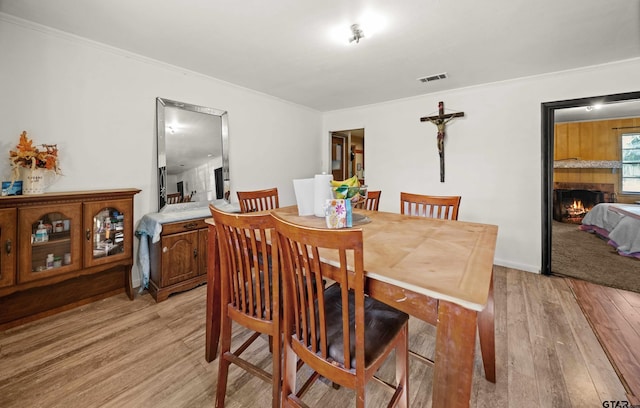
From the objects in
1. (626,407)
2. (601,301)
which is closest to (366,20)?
(626,407)

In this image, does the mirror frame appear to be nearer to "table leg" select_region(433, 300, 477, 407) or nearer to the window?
the window

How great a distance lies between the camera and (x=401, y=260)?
3.41ft

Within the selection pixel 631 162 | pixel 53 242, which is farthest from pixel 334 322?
pixel 631 162

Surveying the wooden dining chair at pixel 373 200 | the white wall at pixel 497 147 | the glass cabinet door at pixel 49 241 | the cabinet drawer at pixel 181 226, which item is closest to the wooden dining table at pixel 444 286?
the wooden dining chair at pixel 373 200

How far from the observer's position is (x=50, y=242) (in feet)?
6.66

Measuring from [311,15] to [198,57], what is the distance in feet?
4.49

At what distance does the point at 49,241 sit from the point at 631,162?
19.1 ft

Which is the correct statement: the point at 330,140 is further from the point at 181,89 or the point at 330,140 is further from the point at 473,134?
the point at 181,89

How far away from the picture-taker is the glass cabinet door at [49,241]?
74.2 inches

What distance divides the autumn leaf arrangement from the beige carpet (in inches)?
202

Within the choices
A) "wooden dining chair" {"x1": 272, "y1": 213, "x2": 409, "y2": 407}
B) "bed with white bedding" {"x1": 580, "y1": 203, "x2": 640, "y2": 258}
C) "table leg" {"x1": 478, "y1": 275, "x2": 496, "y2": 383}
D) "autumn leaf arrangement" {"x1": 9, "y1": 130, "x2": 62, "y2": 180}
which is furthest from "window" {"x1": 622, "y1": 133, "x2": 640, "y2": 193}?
"autumn leaf arrangement" {"x1": 9, "y1": 130, "x2": 62, "y2": 180}

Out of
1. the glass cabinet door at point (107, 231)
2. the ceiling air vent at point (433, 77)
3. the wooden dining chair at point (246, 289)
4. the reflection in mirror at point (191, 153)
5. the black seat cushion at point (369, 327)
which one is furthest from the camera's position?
the ceiling air vent at point (433, 77)

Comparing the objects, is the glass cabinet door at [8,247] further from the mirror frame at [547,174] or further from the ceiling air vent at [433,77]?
the mirror frame at [547,174]

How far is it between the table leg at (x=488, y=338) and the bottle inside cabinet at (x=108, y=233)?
287 centimetres
